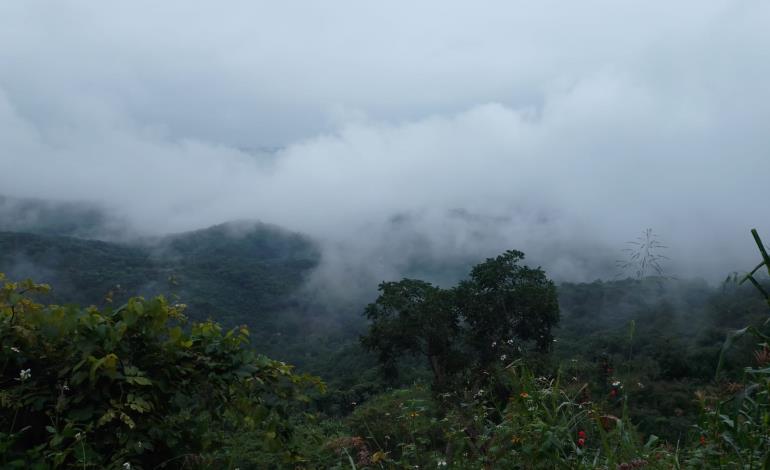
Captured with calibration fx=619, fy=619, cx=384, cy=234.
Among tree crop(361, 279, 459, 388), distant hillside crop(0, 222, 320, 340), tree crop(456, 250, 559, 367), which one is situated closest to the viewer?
tree crop(361, 279, 459, 388)

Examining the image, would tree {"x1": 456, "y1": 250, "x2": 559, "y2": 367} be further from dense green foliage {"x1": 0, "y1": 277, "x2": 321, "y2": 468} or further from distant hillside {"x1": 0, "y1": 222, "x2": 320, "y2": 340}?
dense green foliage {"x1": 0, "y1": 277, "x2": 321, "y2": 468}

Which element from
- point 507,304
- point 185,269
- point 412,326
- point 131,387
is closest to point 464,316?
point 507,304

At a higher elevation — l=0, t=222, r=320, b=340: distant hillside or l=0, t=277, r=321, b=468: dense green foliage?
l=0, t=222, r=320, b=340: distant hillside

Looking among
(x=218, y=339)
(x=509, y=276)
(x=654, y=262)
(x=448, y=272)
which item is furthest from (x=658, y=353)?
(x=448, y=272)

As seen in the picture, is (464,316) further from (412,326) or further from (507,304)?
(412,326)

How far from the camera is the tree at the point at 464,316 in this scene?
19.7 meters

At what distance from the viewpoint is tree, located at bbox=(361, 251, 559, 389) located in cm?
1973

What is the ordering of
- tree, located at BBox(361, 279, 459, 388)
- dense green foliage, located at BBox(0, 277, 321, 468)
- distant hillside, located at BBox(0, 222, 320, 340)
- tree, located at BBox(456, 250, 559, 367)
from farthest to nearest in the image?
distant hillside, located at BBox(0, 222, 320, 340), tree, located at BBox(456, 250, 559, 367), tree, located at BBox(361, 279, 459, 388), dense green foliage, located at BBox(0, 277, 321, 468)

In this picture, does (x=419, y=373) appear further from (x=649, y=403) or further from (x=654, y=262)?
(x=654, y=262)

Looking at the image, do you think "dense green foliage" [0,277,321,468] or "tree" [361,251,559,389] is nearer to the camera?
"dense green foliage" [0,277,321,468]

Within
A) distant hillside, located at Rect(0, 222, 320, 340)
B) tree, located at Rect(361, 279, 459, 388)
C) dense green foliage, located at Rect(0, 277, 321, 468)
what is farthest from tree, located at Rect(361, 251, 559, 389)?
dense green foliage, located at Rect(0, 277, 321, 468)

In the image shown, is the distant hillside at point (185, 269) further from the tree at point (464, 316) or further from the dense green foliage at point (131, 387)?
the dense green foliage at point (131, 387)

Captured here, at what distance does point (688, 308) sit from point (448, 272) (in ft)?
131

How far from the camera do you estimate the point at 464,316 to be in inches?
824
